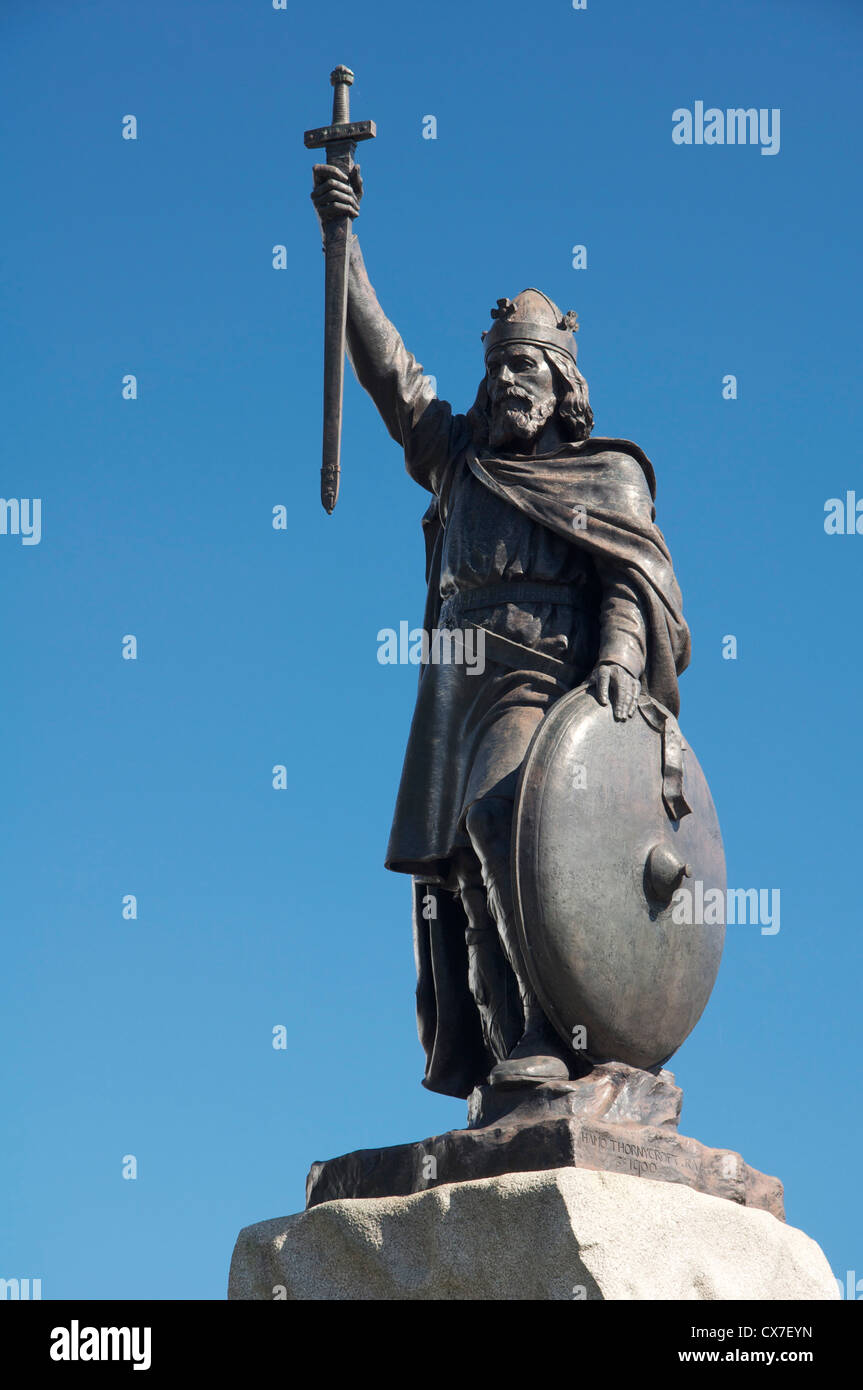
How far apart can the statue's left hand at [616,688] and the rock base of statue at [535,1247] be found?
196 cm

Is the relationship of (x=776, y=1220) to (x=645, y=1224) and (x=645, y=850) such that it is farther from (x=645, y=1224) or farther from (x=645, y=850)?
(x=645, y=850)

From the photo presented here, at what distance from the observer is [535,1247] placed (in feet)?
22.7

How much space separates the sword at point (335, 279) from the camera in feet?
28.0

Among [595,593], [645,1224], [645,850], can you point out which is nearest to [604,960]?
[645,850]

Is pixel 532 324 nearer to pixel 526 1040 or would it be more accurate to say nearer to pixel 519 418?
pixel 519 418

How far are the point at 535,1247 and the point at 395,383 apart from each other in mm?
4119

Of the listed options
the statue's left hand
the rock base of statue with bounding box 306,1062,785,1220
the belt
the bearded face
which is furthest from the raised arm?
the rock base of statue with bounding box 306,1062,785,1220

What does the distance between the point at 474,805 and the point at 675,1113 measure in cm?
151

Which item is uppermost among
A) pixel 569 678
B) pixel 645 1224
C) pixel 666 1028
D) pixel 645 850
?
pixel 569 678

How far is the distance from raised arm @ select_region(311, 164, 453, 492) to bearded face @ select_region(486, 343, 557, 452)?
0.31 meters

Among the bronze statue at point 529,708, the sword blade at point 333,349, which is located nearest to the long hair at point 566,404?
the bronze statue at point 529,708

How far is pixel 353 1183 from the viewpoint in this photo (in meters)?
7.77

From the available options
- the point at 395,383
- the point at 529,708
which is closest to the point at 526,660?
the point at 529,708
